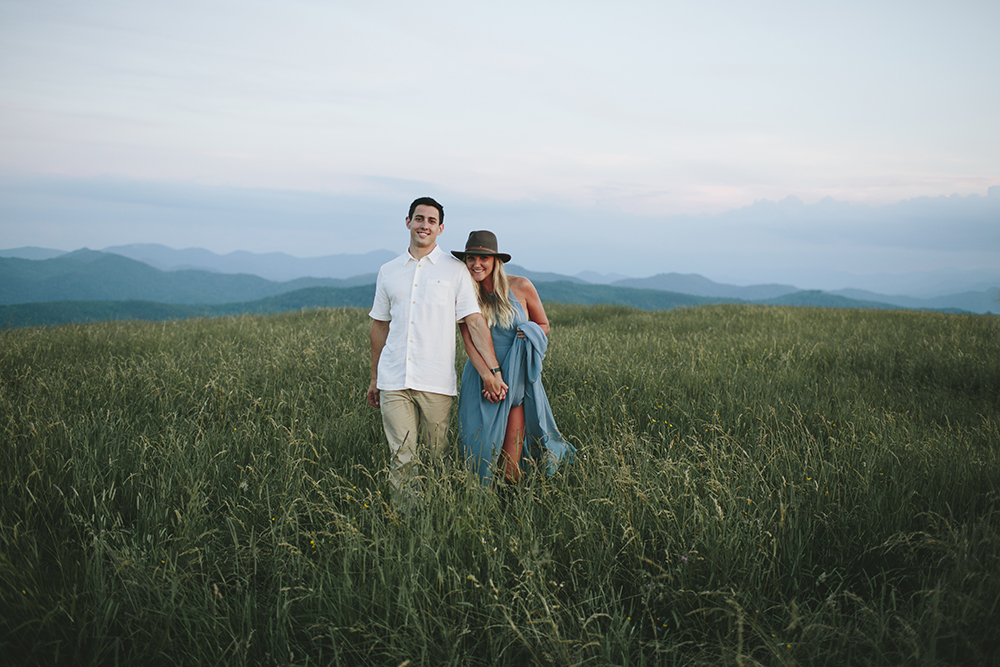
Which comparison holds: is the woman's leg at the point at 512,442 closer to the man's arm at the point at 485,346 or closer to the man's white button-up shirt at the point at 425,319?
the man's arm at the point at 485,346

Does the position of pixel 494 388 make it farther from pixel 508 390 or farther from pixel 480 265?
pixel 480 265

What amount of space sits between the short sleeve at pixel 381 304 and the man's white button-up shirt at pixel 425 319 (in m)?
0.05

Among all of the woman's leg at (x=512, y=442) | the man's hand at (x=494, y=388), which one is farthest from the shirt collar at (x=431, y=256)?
the woman's leg at (x=512, y=442)

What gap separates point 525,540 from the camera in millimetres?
2410

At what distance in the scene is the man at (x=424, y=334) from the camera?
323 cm

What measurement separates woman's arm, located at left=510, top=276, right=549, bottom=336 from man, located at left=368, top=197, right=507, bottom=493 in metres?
0.45

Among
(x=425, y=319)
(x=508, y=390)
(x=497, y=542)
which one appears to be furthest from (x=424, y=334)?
(x=497, y=542)

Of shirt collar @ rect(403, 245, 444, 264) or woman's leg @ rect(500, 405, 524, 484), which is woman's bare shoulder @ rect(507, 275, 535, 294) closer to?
shirt collar @ rect(403, 245, 444, 264)

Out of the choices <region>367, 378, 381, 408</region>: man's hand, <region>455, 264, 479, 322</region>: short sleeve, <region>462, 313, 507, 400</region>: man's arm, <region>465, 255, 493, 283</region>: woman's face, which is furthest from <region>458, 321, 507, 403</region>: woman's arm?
<region>367, 378, 381, 408</region>: man's hand

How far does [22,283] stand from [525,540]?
729 ft

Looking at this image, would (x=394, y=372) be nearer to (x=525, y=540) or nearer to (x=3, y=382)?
(x=525, y=540)

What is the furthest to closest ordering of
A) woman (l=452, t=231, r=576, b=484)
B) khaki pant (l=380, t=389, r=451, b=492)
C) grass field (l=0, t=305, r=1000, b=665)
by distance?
woman (l=452, t=231, r=576, b=484) → khaki pant (l=380, t=389, r=451, b=492) → grass field (l=0, t=305, r=1000, b=665)

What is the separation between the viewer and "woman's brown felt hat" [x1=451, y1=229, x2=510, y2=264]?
10.9ft

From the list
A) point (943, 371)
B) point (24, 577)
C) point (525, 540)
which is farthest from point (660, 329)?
point (24, 577)
